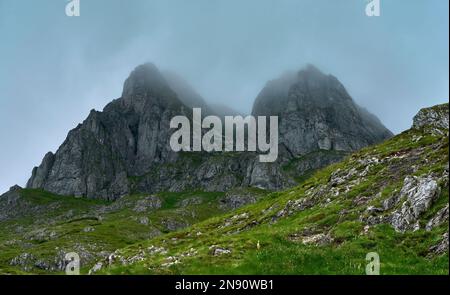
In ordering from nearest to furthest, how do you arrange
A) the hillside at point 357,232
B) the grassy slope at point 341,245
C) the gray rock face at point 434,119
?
the grassy slope at point 341,245 → the hillside at point 357,232 → the gray rock face at point 434,119

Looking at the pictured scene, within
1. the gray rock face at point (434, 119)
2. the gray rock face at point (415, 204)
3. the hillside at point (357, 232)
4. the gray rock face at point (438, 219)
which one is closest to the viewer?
the hillside at point (357, 232)

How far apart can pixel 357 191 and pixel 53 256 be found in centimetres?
17240

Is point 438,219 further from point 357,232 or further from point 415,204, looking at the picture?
point 357,232

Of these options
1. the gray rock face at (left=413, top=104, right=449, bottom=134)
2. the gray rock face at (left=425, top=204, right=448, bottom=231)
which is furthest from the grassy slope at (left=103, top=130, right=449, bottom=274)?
the gray rock face at (left=413, top=104, right=449, bottom=134)

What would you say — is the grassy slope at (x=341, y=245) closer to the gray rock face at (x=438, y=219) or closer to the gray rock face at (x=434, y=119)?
the gray rock face at (x=438, y=219)

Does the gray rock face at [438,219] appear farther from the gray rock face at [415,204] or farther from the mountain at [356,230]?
the gray rock face at [415,204]

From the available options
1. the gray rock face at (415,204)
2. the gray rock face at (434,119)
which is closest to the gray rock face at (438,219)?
the gray rock face at (415,204)

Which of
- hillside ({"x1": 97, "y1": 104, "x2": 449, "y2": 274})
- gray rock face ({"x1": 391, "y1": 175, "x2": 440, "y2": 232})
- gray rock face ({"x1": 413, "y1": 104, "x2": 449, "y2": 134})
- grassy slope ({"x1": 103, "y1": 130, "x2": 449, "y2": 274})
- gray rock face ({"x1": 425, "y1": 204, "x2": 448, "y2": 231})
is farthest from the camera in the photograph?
gray rock face ({"x1": 413, "y1": 104, "x2": 449, "y2": 134})

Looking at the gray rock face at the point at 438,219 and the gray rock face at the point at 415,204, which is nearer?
the gray rock face at the point at 438,219

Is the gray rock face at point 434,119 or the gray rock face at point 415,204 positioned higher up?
the gray rock face at point 434,119

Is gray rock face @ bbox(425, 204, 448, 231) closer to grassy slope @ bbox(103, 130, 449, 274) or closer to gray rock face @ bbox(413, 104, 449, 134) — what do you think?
grassy slope @ bbox(103, 130, 449, 274)
